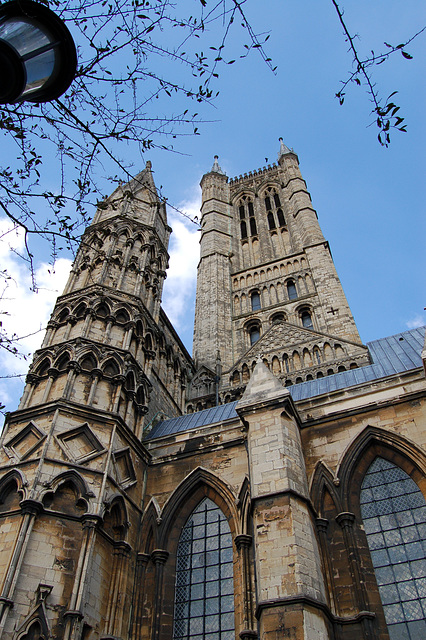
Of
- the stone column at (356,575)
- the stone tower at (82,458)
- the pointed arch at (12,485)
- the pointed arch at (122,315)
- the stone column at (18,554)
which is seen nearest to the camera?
the stone column at (18,554)

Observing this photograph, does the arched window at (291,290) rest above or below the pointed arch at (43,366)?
above

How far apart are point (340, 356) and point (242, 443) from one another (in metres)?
9.31

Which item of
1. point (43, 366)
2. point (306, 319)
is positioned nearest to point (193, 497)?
point (43, 366)

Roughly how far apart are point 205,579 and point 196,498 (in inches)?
68.9

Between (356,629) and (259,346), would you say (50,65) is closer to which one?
(356,629)

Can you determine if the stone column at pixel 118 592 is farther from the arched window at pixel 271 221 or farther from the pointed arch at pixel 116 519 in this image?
the arched window at pixel 271 221

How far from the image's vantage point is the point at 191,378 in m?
21.2

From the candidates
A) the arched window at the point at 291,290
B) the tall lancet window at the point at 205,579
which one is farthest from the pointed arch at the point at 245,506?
the arched window at the point at 291,290

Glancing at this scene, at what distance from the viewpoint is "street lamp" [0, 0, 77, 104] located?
293cm

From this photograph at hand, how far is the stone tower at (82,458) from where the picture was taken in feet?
27.2

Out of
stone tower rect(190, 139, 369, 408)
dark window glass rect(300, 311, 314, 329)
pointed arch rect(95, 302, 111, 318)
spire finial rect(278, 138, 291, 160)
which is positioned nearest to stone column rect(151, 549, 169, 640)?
pointed arch rect(95, 302, 111, 318)

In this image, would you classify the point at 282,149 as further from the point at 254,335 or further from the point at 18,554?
the point at 18,554

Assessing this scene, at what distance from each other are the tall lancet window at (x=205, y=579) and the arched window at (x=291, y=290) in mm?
15706

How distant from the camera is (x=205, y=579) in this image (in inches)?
389
